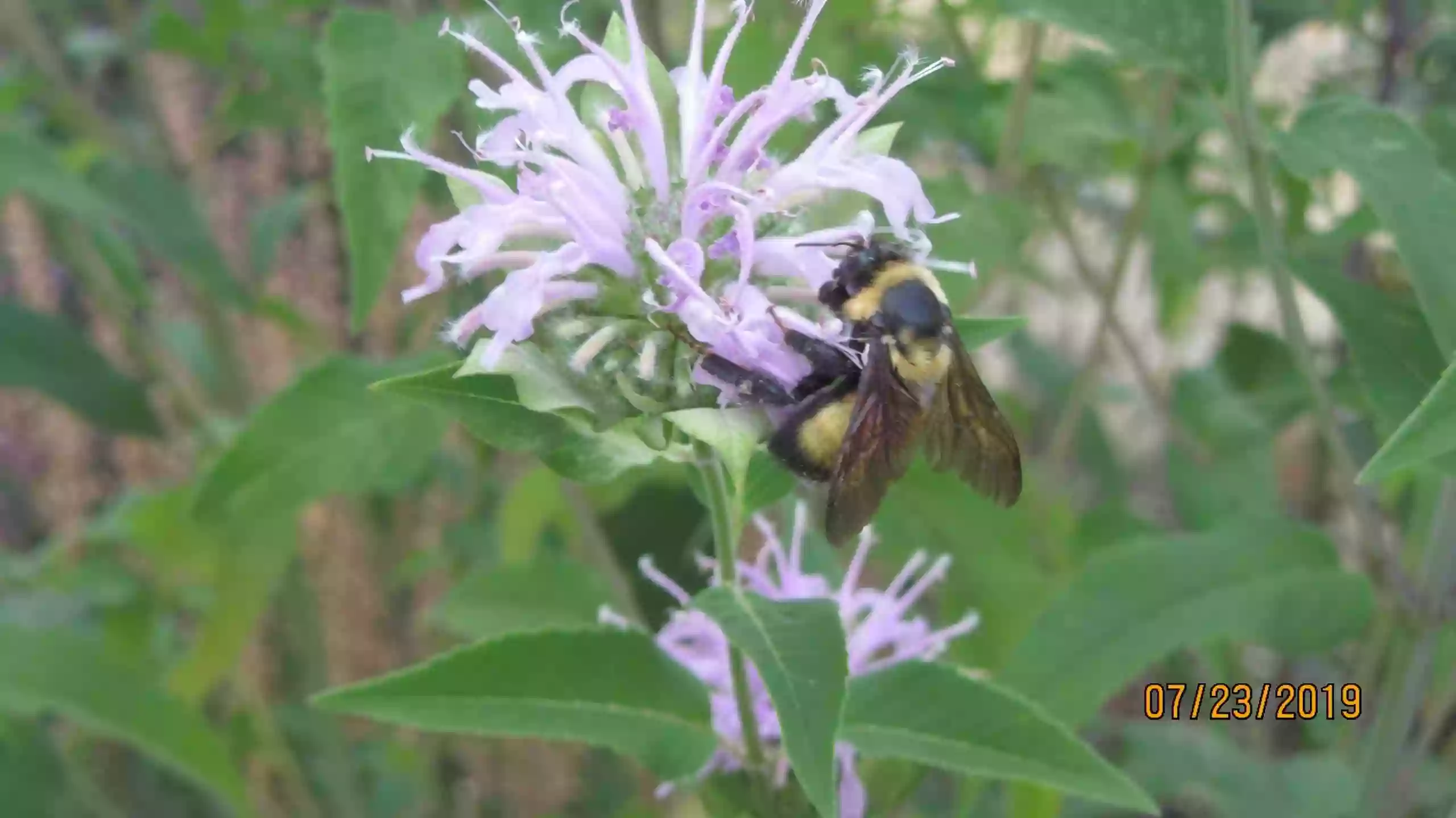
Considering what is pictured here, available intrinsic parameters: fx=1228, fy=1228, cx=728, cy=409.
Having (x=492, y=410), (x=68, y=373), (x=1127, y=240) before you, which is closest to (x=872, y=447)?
(x=492, y=410)

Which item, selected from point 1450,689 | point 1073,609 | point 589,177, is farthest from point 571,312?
point 1450,689

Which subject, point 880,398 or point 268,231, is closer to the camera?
point 880,398

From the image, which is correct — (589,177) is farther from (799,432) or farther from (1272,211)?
(1272,211)

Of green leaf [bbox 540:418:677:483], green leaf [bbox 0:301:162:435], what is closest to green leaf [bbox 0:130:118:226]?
green leaf [bbox 0:301:162:435]

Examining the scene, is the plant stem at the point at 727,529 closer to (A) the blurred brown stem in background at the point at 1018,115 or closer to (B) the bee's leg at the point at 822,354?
(B) the bee's leg at the point at 822,354

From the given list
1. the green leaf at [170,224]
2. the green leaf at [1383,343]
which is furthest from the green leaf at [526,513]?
the green leaf at [1383,343]

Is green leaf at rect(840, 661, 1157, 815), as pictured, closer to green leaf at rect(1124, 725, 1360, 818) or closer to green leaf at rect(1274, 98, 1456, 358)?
green leaf at rect(1274, 98, 1456, 358)

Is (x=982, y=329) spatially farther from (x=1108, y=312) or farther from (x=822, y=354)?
(x=1108, y=312)
